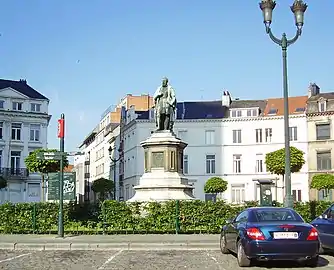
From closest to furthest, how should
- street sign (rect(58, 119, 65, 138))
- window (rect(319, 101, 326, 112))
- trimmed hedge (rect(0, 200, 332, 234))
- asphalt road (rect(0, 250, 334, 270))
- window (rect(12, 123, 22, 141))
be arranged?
1. asphalt road (rect(0, 250, 334, 270))
2. street sign (rect(58, 119, 65, 138))
3. trimmed hedge (rect(0, 200, 332, 234))
4. window (rect(319, 101, 326, 112))
5. window (rect(12, 123, 22, 141))

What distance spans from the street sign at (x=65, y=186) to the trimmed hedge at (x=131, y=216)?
179cm

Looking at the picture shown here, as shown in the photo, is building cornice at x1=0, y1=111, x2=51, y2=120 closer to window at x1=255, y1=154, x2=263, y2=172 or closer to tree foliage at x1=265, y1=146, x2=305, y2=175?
window at x1=255, y1=154, x2=263, y2=172

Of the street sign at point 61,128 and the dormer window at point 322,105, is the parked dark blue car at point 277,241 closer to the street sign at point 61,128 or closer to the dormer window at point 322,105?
the street sign at point 61,128

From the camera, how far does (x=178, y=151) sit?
2517 centimetres

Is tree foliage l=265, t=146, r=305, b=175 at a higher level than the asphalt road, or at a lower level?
higher

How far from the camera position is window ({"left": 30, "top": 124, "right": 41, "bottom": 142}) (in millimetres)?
69062

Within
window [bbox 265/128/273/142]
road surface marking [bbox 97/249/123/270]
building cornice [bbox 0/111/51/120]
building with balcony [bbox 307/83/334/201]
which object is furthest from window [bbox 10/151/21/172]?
road surface marking [bbox 97/249/123/270]

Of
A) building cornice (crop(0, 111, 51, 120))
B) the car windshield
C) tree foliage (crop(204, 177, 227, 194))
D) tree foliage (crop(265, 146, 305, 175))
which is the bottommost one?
the car windshield

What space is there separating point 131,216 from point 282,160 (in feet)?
106

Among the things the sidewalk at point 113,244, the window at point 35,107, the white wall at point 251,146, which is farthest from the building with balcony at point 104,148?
the sidewalk at point 113,244

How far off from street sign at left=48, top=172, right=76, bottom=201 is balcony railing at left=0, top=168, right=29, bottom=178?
47.9 meters

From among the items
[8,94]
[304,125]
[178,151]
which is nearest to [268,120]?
[304,125]

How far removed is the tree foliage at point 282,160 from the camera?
50.2 meters

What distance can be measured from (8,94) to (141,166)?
18456 millimetres
